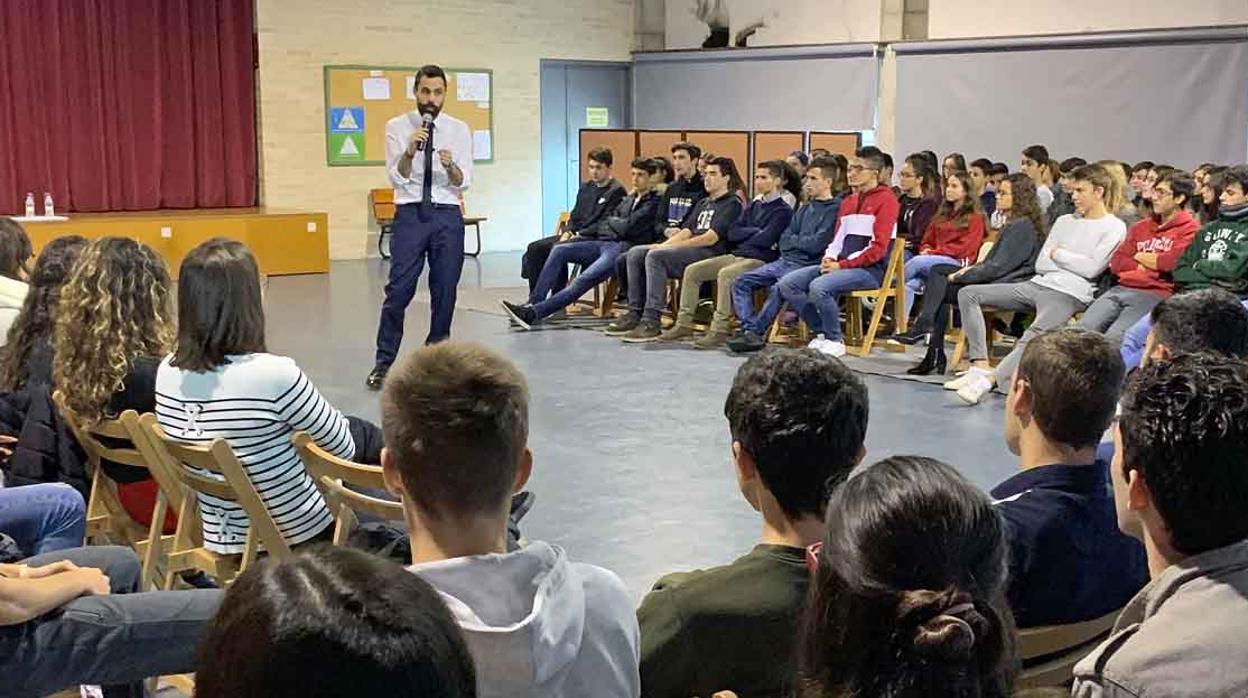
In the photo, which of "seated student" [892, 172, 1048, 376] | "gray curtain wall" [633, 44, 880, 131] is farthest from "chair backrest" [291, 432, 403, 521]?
"gray curtain wall" [633, 44, 880, 131]

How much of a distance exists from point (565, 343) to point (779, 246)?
4.78 ft

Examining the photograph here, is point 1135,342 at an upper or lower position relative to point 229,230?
lower

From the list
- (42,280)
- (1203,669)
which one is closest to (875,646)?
(1203,669)

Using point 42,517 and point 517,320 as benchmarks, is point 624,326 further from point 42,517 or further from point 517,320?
point 42,517

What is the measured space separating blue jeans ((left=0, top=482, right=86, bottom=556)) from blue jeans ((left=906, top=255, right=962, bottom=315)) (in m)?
5.55

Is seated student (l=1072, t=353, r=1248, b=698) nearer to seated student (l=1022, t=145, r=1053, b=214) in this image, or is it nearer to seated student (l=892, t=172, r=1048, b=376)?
seated student (l=892, t=172, r=1048, b=376)

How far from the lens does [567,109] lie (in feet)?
48.9

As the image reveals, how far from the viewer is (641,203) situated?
895 centimetres

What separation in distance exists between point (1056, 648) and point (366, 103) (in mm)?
11980

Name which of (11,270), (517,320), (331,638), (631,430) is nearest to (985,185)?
(517,320)

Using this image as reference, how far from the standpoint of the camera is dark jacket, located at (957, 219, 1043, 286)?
695 centimetres

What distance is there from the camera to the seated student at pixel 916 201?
8133 millimetres

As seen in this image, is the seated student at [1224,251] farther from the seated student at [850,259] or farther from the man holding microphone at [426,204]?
the man holding microphone at [426,204]

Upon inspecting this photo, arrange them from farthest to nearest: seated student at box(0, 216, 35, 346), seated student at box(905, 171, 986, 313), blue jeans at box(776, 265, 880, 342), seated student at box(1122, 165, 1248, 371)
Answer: seated student at box(905, 171, 986, 313) < blue jeans at box(776, 265, 880, 342) < seated student at box(1122, 165, 1248, 371) < seated student at box(0, 216, 35, 346)
